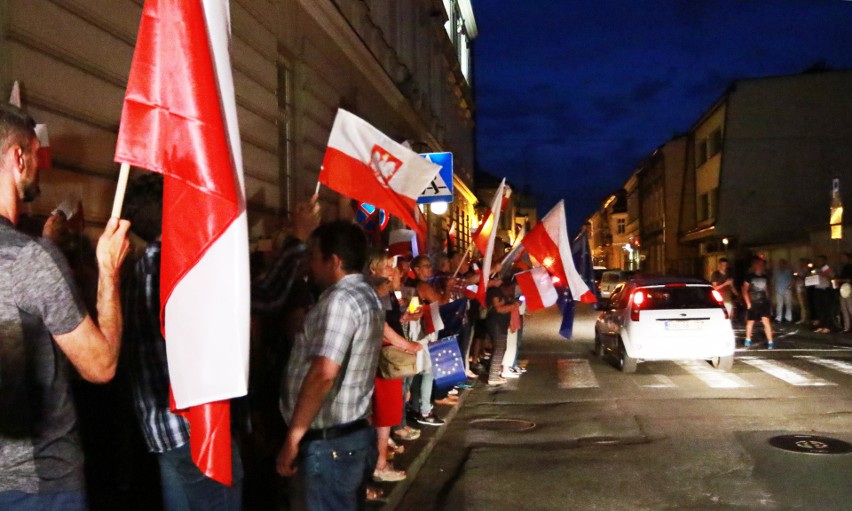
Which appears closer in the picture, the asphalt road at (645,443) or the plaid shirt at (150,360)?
the plaid shirt at (150,360)

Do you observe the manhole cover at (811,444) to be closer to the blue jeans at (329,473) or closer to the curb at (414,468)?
the curb at (414,468)

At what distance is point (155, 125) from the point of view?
2.79 meters

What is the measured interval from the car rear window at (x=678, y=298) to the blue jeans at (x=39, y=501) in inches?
449

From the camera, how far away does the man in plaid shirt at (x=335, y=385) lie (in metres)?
3.33

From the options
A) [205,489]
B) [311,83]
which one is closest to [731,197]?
[311,83]

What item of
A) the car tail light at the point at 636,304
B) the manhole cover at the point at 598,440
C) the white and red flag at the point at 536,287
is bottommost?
the manhole cover at the point at 598,440

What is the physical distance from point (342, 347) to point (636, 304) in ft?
33.8

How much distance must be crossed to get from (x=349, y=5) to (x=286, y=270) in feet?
36.4

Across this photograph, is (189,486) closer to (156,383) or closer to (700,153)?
(156,383)

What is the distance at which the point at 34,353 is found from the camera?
2.38 meters

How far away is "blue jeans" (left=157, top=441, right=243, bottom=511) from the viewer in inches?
126

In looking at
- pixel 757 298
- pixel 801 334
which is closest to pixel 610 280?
pixel 801 334

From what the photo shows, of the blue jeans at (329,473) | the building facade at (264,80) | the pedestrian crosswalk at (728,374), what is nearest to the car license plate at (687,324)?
the pedestrian crosswalk at (728,374)

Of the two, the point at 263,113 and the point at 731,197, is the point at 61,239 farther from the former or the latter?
the point at 731,197
